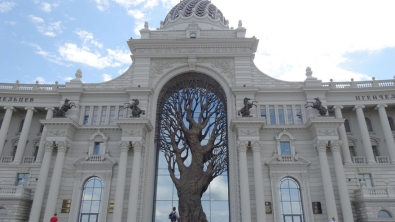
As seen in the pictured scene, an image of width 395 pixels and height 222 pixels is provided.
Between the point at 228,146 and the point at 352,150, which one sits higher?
the point at 352,150

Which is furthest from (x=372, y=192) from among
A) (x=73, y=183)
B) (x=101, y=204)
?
(x=73, y=183)

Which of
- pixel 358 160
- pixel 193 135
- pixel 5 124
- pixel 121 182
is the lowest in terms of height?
pixel 121 182

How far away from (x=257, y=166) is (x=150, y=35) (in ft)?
59.6

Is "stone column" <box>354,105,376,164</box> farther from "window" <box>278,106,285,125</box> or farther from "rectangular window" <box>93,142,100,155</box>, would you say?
"rectangular window" <box>93,142,100,155</box>

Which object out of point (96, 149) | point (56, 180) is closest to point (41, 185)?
point (56, 180)

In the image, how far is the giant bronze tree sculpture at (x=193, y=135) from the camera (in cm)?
2580

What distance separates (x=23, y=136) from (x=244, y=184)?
860 inches

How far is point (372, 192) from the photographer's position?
24.4 meters

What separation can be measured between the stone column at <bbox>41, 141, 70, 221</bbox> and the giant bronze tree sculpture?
868 centimetres

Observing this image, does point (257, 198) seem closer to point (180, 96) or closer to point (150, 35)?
point (180, 96)

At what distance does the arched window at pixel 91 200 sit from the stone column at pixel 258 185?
13.4 meters

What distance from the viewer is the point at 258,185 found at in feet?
80.1

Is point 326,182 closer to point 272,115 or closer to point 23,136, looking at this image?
point 272,115

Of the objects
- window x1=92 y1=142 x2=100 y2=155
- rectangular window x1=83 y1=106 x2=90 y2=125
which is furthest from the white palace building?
window x1=92 y1=142 x2=100 y2=155
